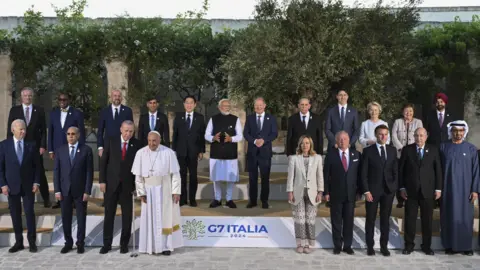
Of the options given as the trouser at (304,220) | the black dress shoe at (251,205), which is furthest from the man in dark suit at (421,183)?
the black dress shoe at (251,205)

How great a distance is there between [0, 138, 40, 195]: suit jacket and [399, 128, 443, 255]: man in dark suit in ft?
15.2

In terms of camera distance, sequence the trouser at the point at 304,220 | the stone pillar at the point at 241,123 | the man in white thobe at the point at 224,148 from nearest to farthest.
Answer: the trouser at the point at 304,220
the man in white thobe at the point at 224,148
the stone pillar at the point at 241,123

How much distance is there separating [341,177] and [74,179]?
326cm

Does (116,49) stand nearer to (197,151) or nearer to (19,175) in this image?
(197,151)

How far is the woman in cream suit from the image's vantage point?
6.52 m

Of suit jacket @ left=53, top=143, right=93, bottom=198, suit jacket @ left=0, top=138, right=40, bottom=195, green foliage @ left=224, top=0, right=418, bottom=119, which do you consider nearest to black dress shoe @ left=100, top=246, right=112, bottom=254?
suit jacket @ left=53, top=143, right=93, bottom=198

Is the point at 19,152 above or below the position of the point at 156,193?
above

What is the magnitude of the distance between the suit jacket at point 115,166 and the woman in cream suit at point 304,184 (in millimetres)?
1969

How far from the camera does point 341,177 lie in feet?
21.5

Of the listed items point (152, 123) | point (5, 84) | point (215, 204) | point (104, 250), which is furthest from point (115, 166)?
point (5, 84)

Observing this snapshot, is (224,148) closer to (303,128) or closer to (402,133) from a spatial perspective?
(303,128)

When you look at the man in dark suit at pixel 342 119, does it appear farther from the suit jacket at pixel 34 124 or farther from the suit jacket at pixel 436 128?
the suit jacket at pixel 34 124

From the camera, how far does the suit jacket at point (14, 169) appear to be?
6.59m

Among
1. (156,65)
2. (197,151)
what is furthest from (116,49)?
(197,151)
